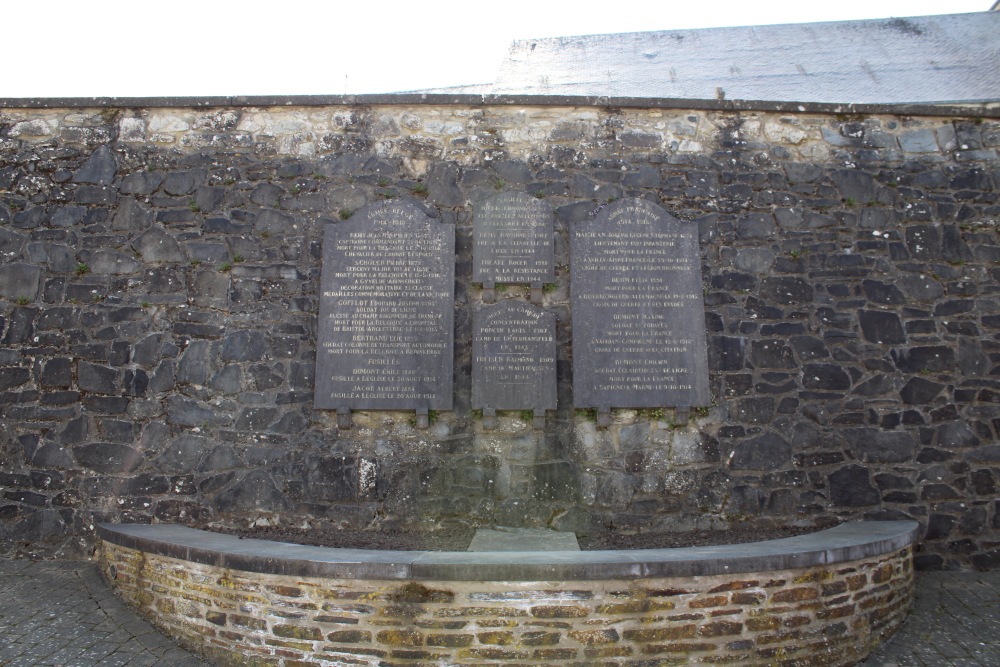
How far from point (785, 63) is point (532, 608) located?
10092 mm

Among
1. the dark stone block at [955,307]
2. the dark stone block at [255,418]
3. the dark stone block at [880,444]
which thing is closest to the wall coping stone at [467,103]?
the dark stone block at [955,307]

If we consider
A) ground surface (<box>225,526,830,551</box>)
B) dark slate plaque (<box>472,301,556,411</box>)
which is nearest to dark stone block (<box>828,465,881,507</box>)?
ground surface (<box>225,526,830,551</box>)

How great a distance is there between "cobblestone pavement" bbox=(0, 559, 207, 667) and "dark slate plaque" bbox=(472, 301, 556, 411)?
274 cm

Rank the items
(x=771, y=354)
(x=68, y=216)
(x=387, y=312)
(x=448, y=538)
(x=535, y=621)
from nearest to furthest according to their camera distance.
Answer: (x=535, y=621), (x=448, y=538), (x=387, y=312), (x=771, y=354), (x=68, y=216)

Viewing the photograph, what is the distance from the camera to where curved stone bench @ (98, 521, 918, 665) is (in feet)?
11.7

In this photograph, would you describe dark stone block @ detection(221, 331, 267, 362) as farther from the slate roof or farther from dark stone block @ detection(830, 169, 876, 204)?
the slate roof

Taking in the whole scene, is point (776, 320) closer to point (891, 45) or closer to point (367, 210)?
point (367, 210)

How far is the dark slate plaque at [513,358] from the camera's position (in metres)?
5.46

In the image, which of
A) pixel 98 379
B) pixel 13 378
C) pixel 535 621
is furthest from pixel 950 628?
pixel 13 378

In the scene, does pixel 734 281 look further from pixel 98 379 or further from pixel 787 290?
pixel 98 379

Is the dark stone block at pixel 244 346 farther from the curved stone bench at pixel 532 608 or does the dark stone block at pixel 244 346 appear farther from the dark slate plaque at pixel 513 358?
the curved stone bench at pixel 532 608

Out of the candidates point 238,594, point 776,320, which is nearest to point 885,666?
point 776,320

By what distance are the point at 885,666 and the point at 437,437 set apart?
3360 mm

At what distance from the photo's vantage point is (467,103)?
238 inches
